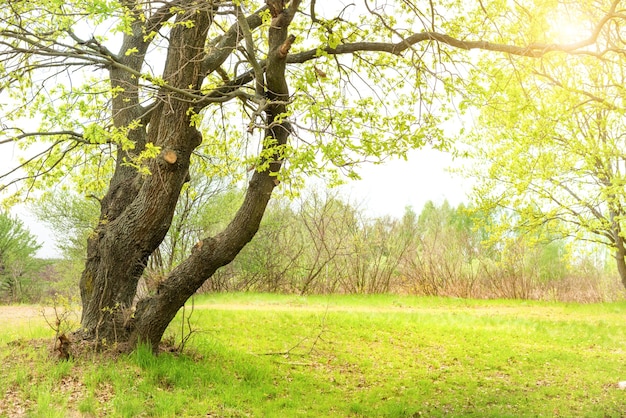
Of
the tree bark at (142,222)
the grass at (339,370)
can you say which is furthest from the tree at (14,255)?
the tree bark at (142,222)

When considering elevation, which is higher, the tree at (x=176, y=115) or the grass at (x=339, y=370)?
the tree at (x=176, y=115)

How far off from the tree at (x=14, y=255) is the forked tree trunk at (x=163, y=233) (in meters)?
15.0

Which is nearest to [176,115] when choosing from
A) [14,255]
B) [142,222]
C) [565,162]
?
[142,222]

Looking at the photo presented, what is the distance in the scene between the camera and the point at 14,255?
64.7 ft

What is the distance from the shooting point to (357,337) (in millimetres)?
9133

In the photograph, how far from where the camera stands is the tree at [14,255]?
64.5ft

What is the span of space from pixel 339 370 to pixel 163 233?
10.2 ft

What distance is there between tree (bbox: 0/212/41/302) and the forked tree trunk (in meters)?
15.0

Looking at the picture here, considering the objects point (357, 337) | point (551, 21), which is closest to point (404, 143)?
point (357, 337)

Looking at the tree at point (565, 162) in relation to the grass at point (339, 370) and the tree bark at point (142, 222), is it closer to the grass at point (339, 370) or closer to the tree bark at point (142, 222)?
the grass at point (339, 370)

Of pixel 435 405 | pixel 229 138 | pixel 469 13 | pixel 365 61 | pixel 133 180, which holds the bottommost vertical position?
pixel 435 405

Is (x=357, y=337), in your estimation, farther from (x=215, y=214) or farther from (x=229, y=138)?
(x=215, y=214)

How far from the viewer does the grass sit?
5770mm

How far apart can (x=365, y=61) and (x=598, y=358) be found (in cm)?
635
